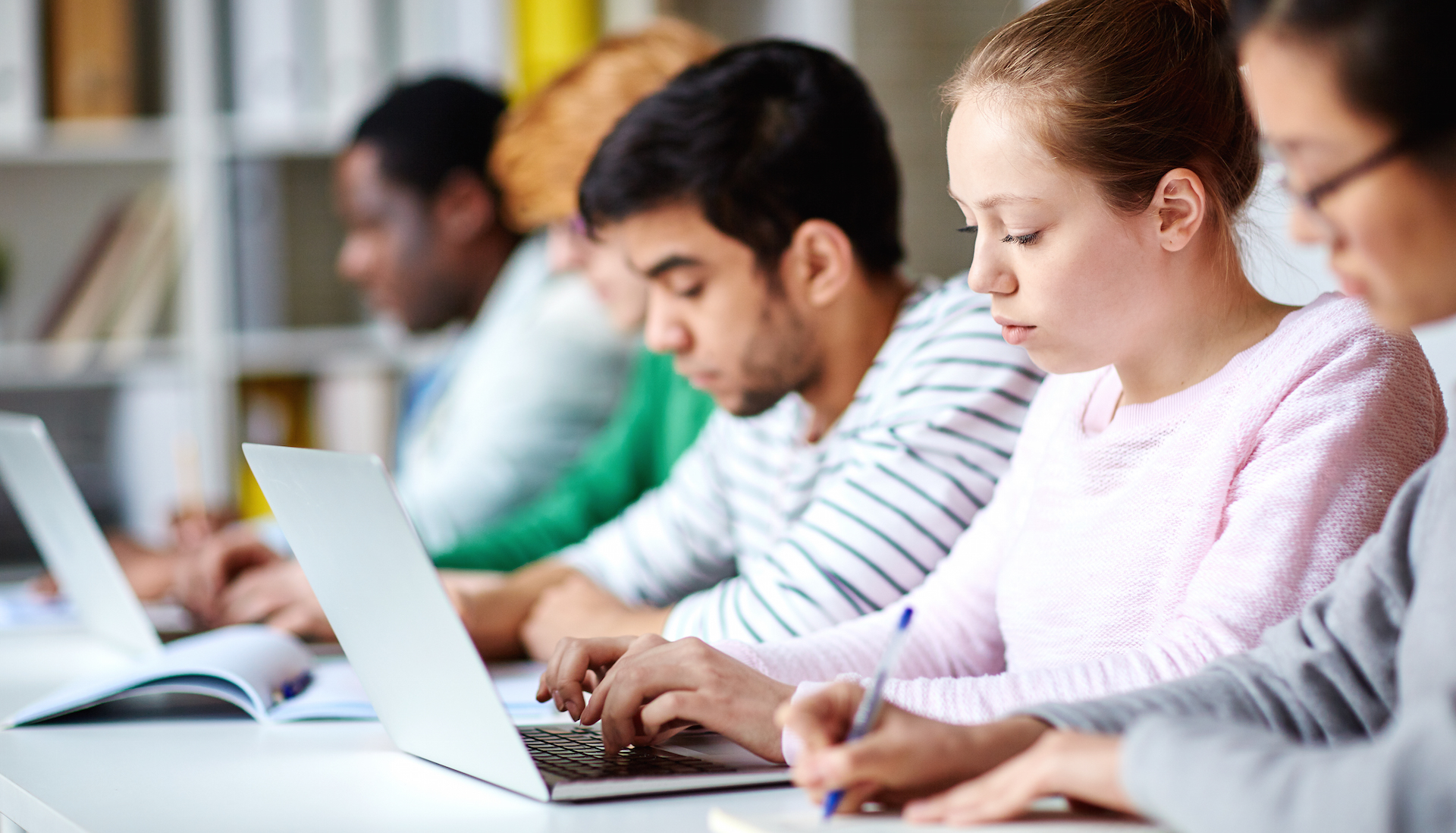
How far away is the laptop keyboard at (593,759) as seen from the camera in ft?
2.40

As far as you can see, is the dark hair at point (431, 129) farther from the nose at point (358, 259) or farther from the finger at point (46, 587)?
the finger at point (46, 587)

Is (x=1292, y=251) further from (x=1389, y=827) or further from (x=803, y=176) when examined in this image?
(x=1389, y=827)

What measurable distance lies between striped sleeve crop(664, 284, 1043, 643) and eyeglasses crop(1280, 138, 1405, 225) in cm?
48

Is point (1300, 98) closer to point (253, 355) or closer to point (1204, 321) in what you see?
point (1204, 321)

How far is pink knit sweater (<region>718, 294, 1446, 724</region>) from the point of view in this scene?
0.74 m

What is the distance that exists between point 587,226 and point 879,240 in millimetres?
275

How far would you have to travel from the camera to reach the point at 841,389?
1273 mm

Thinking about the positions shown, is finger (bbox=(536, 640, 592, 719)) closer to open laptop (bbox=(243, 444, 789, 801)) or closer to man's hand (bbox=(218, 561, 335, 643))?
open laptop (bbox=(243, 444, 789, 801))

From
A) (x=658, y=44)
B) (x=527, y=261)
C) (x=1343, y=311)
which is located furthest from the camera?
(x=527, y=261)

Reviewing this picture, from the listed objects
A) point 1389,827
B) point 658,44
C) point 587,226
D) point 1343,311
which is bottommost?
point 1389,827

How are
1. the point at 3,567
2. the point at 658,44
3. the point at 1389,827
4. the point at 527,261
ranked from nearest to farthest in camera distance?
the point at 1389,827 < the point at 658,44 < the point at 527,261 < the point at 3,567

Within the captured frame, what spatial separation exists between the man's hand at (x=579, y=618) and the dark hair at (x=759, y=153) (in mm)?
339

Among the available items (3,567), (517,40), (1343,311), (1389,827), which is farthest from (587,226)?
(3,567)

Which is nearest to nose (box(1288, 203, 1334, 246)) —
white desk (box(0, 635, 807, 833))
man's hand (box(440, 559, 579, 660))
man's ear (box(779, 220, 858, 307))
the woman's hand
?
white desk (box(0, 635, 807, 833))
